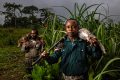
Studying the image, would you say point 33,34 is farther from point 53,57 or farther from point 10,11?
point 10,11

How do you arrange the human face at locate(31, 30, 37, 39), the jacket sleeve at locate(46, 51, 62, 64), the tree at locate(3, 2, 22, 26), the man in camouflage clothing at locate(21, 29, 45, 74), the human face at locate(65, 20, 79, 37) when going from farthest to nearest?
1. the tree at locate(3, 2, 22, 26)
2. the man in camouflage clothing at locate(21, 29, 45, 74)
3. the human face at locate(31, 30, 37, 39)
4. the jacket sleeve at locate(46, 51, 62, 64)
5. the human face at locate(65, 20, 79, 37)

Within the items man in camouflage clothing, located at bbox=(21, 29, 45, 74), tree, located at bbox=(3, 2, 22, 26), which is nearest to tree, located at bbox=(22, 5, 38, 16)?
tree, located at bbox=(3, 2, 22, 26)

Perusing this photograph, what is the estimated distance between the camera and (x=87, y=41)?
4801mm

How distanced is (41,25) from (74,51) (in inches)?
112

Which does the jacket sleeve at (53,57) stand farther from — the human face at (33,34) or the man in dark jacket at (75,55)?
the human face at (33,34)

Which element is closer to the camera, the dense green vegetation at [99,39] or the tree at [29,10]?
the dense green vegetation at [99,39]

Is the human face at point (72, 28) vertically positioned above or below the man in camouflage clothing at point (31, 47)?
above

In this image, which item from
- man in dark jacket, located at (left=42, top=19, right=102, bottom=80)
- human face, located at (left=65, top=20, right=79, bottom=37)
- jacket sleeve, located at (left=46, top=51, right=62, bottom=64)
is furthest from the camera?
jacket sleeve, located at (left=46, top=51, right=62, bottom=64)

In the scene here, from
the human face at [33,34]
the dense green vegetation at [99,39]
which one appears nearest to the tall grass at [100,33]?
the dense green vegetation at [99,39]

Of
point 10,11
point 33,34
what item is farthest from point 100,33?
point 10,11

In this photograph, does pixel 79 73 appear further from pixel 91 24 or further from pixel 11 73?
pixel 11 73

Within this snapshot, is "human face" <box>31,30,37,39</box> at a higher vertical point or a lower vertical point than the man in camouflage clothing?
higher

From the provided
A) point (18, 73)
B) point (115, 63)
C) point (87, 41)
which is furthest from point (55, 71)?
point (18, 73)

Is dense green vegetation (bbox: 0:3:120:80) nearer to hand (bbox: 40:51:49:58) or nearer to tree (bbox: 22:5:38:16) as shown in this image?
hand (bbox: 40:51:49:58)
